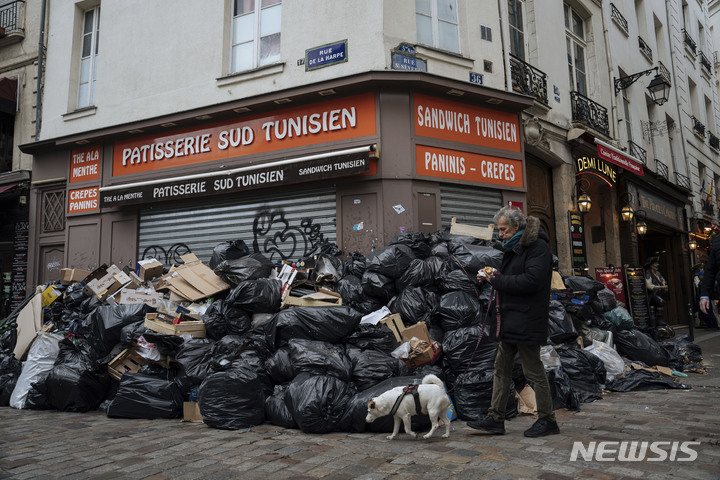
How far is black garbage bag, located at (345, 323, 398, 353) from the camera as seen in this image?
4684 millimetres

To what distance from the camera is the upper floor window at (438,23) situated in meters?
7.71

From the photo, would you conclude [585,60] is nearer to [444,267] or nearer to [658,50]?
[658,50]

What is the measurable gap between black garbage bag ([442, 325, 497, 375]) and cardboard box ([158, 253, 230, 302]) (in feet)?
9.75

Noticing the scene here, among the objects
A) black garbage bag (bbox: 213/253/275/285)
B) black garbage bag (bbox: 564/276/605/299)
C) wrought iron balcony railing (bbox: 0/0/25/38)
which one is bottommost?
black garbage bag (bbox: 564/276/605/299)

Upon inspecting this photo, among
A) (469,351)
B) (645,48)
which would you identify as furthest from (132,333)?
(645,48)

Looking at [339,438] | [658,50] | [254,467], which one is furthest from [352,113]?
[658,50]

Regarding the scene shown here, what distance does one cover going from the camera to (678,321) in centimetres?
1480

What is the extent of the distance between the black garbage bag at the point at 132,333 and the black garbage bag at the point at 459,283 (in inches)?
123

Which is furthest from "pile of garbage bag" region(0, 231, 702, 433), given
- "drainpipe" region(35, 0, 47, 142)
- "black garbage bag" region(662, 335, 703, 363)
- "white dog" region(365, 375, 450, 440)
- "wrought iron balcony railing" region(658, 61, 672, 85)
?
"wrought iron balcony railing" region(658, 61, 672, 85)

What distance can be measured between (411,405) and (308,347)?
119 cm

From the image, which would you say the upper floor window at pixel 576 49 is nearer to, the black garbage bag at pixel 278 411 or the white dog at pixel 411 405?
the white dog at pixel 411 405

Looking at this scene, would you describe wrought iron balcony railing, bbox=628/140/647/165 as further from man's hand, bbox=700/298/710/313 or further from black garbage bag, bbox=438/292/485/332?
man's hand, bbox=700/298/710/313

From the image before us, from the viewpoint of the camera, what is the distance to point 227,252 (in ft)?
23.0

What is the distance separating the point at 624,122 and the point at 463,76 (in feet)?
23.0
